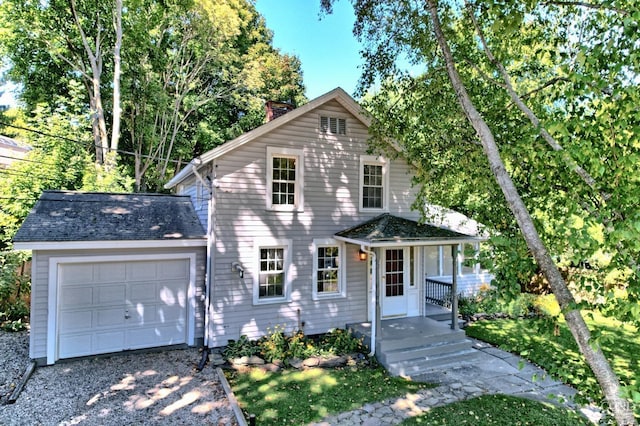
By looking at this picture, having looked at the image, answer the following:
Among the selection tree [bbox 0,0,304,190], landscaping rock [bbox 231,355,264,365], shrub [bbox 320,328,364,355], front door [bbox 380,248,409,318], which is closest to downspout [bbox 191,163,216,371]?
landscaping rock [bbox 231,355,264,365]

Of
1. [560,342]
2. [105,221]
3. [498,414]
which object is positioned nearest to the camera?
[498,414]

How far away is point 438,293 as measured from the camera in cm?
1327

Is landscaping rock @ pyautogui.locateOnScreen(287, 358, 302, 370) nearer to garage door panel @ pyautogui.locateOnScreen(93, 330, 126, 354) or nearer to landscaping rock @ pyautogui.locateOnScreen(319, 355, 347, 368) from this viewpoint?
landscaping rock @ pyautogui.locateOnScreen(319, 355, 347, 368)

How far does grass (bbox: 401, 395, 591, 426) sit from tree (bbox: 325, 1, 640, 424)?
2.64 meters

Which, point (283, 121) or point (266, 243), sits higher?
point (283, 121)

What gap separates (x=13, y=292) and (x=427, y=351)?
1237 centimetres

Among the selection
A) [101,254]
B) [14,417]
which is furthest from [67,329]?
[14,417]

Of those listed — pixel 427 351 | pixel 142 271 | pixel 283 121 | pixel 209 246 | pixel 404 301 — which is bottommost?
pixel 427 351

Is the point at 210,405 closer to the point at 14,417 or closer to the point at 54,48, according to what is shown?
the point at 14,417

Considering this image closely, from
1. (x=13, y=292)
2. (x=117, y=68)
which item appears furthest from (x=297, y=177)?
(x=117, y=68)

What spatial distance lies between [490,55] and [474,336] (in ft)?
26.8

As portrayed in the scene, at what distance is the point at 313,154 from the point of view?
10070 millimetres

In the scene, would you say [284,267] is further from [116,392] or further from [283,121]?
[116,392]

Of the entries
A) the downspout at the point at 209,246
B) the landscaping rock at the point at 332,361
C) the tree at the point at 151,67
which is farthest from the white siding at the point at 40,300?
the tree at the point at 151,67
